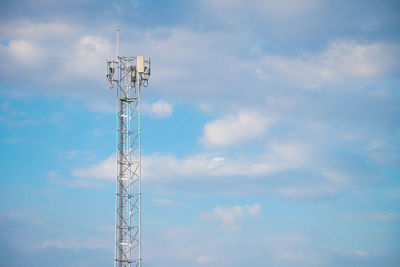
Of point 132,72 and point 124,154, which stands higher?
point 132,72

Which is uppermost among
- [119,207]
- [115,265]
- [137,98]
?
[137,98]

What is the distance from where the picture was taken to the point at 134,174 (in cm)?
12719

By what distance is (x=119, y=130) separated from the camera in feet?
420

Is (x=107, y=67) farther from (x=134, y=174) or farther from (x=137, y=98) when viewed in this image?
(x=134, y=174)

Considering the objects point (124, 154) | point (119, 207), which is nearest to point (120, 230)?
point (119, 207)

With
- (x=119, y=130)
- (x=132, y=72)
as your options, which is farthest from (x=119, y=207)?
(x=132, y=72)

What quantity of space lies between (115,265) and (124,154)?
1754 centimetres

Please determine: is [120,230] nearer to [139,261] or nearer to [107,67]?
[139,261]

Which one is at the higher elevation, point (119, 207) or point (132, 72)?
point (132, 72)

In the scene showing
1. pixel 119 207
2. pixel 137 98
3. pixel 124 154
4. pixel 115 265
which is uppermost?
pixel 137 98

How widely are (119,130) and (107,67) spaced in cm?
1030

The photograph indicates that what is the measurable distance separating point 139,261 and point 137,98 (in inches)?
1022

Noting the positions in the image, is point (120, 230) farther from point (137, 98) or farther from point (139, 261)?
point (137, 98)

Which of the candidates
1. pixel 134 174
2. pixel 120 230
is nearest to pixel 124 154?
pixel 134 174
